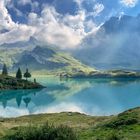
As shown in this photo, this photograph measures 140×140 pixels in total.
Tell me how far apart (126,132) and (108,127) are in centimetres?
631

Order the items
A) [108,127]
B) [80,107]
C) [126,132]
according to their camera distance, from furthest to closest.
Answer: [80,107] < [108,127] < [126,132]

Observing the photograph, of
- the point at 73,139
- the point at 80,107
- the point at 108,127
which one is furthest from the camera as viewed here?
the point at 80,107

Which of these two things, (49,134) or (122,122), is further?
(122,122)

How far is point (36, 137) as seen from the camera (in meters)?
32.6

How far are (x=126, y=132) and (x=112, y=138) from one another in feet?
31.9

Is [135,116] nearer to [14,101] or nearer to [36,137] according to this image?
[36,137]

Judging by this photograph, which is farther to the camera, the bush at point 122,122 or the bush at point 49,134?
the bush at point 122,122

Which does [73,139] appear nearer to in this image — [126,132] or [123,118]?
[126,132]

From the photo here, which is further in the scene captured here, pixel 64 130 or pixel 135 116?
pixel 135 116

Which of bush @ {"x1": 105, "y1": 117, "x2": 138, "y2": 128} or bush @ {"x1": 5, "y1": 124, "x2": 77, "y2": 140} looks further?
bush @ {"x1": 105, "y1": 117, "x2": 138, "y2": 128}

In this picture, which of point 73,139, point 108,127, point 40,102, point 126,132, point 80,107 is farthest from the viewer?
point 40,102

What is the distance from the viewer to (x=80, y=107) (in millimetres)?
152625

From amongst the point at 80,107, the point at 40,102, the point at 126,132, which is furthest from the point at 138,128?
the point at 40,102

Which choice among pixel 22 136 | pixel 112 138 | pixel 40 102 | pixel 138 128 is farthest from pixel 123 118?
pixel 40 102
